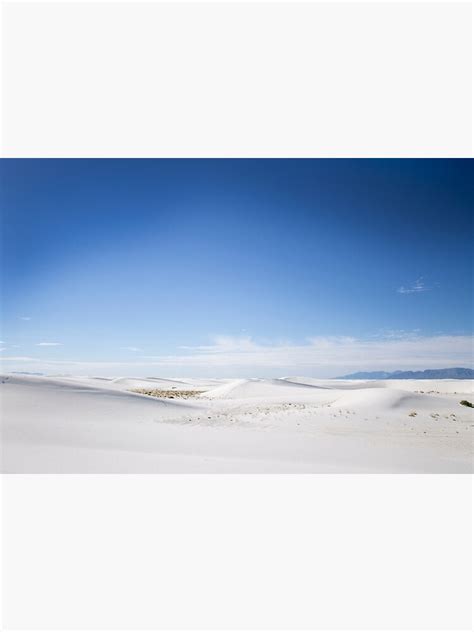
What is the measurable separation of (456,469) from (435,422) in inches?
201

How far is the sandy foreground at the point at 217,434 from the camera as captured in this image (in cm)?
606

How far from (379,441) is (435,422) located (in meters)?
3.58

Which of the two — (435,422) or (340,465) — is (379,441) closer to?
(340,465)

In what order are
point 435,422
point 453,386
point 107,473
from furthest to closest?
point 453,386
point 435,422
point 107,473

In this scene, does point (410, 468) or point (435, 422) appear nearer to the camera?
point (410, 468)

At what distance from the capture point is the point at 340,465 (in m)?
6.38

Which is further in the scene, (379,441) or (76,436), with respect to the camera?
(379,441)

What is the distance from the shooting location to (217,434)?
29.6 feet

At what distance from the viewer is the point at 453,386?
30.9m

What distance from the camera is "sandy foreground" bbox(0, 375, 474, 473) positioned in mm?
6062

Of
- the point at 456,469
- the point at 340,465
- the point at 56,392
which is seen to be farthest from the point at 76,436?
the point at 456,469

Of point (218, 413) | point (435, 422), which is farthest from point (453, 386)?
point (218, 413)

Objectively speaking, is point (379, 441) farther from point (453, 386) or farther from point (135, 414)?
point (453, 386)

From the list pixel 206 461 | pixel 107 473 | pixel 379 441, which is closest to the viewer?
pixel 107 473
